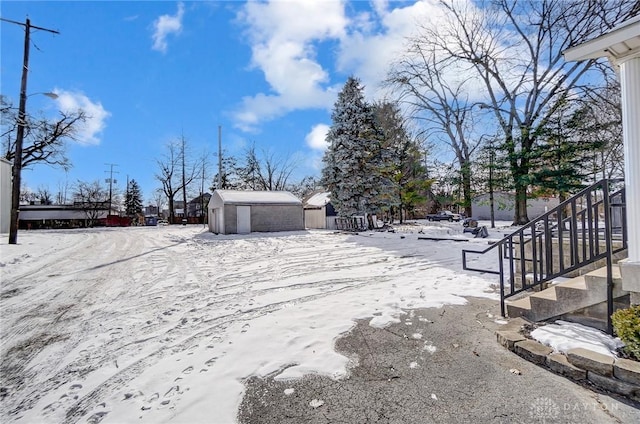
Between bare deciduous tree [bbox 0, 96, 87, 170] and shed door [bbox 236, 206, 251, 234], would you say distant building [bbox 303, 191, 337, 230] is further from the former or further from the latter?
bare deciduous tree [bbox 0, 96, 87, 170]

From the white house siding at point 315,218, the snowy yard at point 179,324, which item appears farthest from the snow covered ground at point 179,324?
the white house siding at point 315,218

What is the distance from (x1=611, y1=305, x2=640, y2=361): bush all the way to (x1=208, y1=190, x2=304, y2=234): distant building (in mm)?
17726

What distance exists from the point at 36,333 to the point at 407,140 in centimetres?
2629

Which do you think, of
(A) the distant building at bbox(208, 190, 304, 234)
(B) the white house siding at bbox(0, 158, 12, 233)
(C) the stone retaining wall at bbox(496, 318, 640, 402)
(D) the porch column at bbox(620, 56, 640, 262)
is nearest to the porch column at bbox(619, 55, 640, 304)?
(D) the porch column at bbox(620, 56, 640, 262)

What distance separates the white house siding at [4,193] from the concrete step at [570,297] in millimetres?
22569

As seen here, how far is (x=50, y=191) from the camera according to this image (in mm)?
51406

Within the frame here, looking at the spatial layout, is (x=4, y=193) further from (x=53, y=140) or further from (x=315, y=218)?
(x=315, y=218)

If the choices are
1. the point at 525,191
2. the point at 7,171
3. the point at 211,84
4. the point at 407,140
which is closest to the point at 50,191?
the point at 7,171

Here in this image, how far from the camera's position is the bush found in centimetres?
238

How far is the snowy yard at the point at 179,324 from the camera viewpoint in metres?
2.35

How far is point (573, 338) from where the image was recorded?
2.85m

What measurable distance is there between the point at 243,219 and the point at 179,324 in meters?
15.3

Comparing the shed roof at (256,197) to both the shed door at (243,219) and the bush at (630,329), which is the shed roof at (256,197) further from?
the bush at (630,329)

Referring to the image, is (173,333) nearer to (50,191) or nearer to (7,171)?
(7,171)
